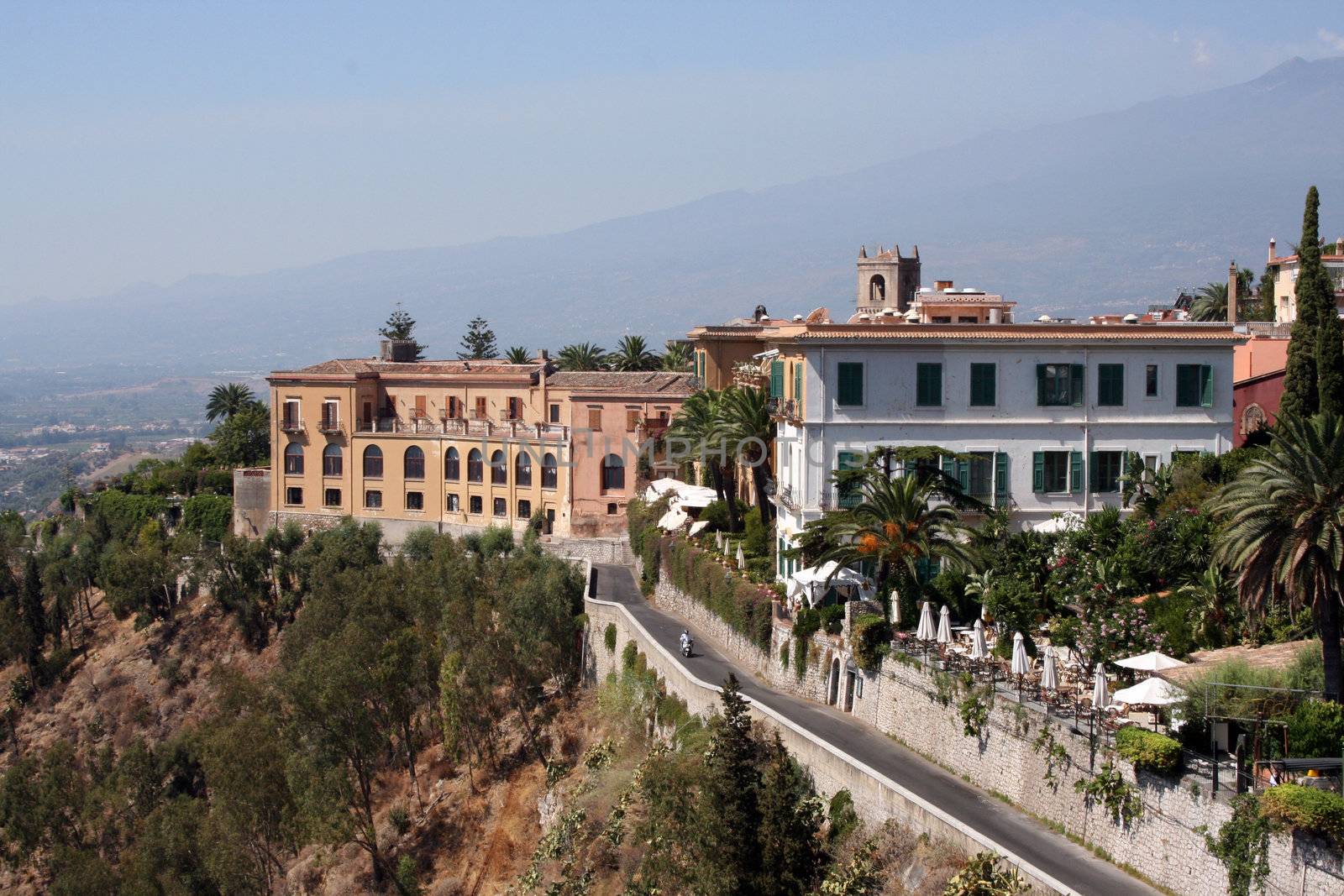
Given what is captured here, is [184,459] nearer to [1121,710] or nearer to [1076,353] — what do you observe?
[1076,353]

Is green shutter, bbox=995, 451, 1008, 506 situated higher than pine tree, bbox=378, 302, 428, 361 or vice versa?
pine tree, bbox=378, 302, 428, 361

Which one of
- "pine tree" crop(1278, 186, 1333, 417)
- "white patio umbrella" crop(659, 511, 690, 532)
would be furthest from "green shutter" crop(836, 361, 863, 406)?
"white patio umbrella" crop(659, 511, 690, 532)

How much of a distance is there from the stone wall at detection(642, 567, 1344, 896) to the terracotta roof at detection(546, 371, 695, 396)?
25744mm

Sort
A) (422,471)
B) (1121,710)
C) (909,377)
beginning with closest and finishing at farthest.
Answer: (1121,710), (909,377), (422,471)

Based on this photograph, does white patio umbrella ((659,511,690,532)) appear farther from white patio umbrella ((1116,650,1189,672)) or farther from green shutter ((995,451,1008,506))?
→ white patio umbrella ((1116,650,1189,672))

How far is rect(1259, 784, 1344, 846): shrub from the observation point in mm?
19562

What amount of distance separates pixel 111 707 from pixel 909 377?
47813 millimetres

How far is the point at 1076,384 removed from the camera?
39.1 metres

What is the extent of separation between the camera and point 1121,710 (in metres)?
25.2

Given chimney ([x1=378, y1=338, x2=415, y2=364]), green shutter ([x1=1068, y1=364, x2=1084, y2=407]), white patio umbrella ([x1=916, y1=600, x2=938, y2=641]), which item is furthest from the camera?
chimney ([x1=378, y1=338, x2=415, y2=364])

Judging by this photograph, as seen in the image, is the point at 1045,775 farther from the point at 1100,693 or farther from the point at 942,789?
the point at 942,789

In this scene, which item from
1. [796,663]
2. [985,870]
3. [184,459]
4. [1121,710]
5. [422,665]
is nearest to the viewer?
[985,870]

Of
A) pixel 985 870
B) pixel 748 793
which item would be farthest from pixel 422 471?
pixel 985 870

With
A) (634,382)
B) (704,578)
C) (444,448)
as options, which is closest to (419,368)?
(444,448)
